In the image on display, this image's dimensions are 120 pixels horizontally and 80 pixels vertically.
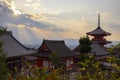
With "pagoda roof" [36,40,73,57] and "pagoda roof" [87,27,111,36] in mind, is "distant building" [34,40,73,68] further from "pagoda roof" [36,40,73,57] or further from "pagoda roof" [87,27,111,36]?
"pagoda roof" [87,27,111,36]

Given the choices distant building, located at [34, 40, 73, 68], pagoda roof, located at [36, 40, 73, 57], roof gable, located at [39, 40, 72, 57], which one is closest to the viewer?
distant building, located at [34, 40, 73, 68]

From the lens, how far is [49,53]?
40531 millimetres

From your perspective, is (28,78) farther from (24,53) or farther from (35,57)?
(35,57)

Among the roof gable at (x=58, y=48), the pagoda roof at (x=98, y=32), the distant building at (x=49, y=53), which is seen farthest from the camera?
the pagoda roof at (x=98, y=32)

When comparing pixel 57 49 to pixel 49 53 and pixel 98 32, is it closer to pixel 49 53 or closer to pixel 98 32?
pixel 49 53

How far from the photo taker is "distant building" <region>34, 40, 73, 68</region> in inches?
1590

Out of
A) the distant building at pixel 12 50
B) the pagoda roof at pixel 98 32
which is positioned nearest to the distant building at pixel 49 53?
the distant building at pixel 12 50

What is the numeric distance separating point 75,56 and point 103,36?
1512 centimetres

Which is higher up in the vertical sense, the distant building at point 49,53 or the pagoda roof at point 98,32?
the pagoda roof at point 98,32

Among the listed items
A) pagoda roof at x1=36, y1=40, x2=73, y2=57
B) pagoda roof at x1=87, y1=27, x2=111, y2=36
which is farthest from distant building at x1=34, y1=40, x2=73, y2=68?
pagoda roof at x1=87, y1=27, x2=111, y2=36

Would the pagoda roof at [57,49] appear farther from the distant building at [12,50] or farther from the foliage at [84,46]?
the distant building at [12,50]

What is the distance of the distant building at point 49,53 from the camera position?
132ft

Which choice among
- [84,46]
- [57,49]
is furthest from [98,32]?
[84,46]

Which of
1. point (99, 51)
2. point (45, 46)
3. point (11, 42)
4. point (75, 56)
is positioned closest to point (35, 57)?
point (45, 46)
